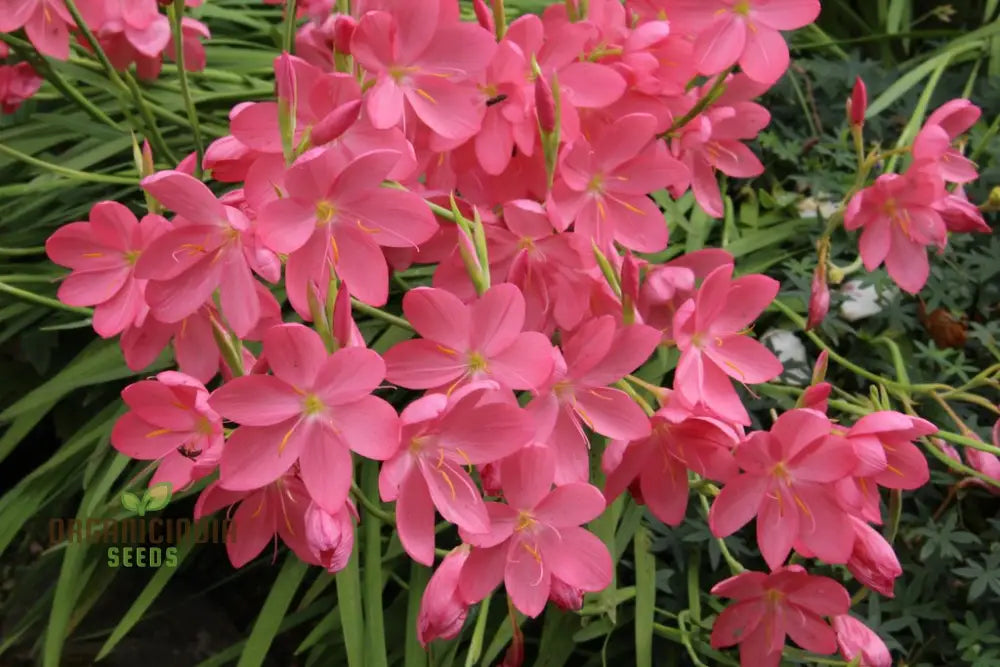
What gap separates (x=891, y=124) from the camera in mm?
1182

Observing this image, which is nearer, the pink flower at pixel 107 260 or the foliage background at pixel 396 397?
the pink flower at pixel 107 260

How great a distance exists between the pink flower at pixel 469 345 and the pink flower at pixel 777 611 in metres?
0.25

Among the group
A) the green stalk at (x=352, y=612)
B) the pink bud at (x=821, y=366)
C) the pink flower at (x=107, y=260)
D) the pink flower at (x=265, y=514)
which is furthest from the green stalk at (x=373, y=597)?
the pink bud at (x=821, y=366)

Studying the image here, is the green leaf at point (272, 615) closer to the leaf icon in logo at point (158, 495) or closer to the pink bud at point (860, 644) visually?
the leaf icon in logo at point (158, 495)

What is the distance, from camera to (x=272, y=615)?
792mm

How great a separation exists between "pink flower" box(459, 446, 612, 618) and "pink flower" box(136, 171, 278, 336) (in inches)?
7.5

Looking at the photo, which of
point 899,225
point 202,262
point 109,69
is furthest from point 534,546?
point 109,69

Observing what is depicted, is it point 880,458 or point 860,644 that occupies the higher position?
point 880,458

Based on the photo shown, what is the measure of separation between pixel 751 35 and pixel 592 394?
0.30m

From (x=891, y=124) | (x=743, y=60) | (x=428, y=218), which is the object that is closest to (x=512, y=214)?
(x=428, y=218)

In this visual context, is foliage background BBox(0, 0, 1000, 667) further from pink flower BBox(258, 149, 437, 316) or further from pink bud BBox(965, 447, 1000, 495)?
pink flower BBox(258, 149, 437, 316)

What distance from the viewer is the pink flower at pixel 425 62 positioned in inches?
23.2

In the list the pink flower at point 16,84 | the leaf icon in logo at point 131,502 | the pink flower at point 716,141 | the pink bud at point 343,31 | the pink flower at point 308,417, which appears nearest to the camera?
the pink flower at point 308,417

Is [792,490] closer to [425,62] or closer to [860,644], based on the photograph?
[860,644]
